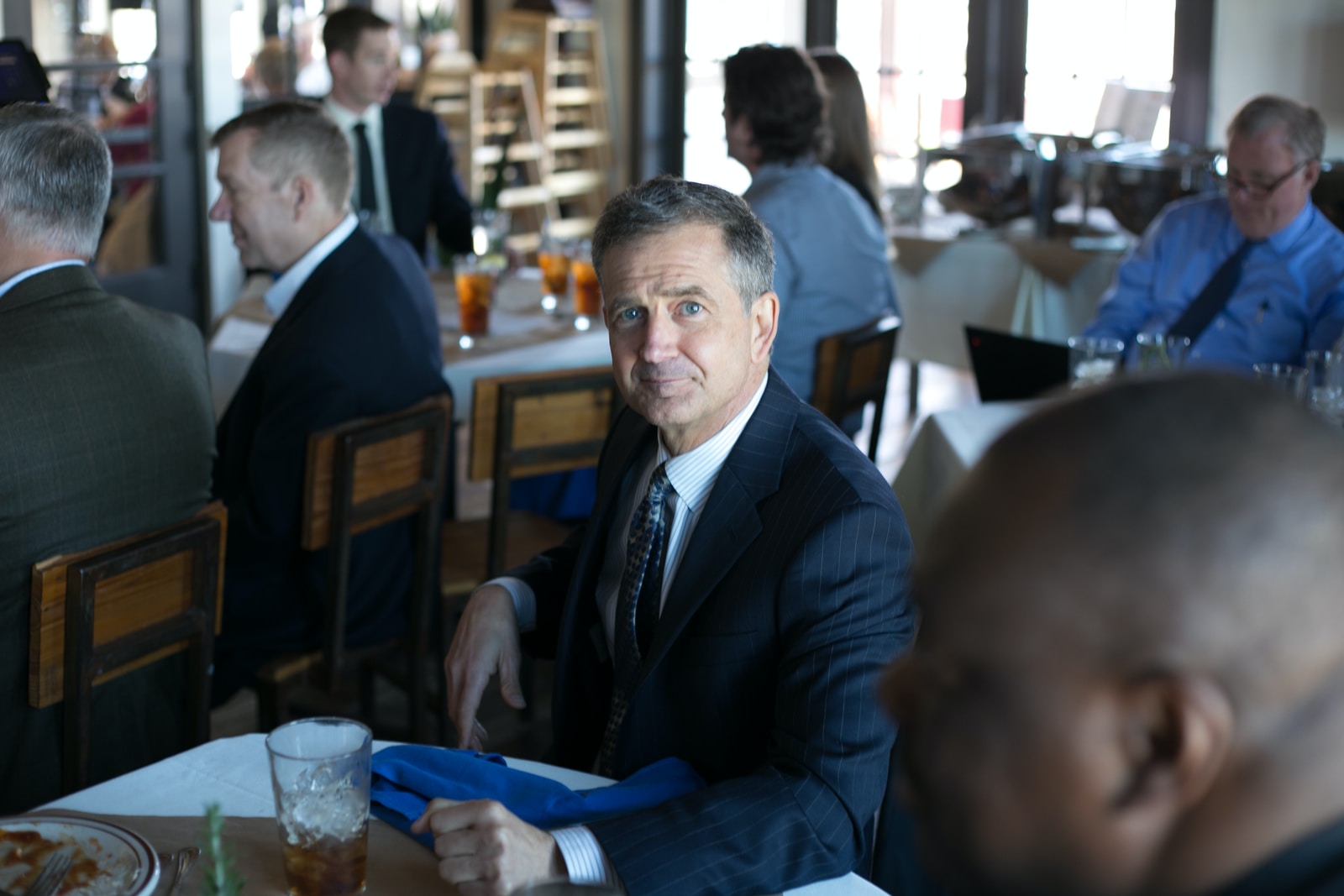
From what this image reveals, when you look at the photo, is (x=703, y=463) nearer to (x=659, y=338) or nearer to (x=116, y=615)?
(x=659, y=338)

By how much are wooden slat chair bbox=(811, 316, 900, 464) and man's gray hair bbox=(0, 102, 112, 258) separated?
1535mm

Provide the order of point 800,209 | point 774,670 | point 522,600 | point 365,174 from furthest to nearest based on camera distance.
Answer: point 365,174 → point 800,209 → point 522,600 → point 774,670

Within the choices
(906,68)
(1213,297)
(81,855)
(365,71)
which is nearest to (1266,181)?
(1213,297)

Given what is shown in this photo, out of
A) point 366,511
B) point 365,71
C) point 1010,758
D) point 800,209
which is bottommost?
point 366,511

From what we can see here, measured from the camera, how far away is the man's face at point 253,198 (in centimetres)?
278

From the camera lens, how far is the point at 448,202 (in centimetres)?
463

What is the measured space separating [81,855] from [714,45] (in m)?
6.83

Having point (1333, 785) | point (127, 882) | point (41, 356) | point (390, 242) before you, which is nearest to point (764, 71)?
point (390, 242)

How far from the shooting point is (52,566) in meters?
1.68

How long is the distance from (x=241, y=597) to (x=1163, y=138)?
14.8 ft

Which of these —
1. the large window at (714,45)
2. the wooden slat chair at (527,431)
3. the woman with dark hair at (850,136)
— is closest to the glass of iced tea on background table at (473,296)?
the wooden slat chair at (527,431)

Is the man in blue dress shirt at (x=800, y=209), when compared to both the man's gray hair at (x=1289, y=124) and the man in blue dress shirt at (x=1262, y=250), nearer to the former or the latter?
the man in blue dress shirt at (x=1262, y=250)

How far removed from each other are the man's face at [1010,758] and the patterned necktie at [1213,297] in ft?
9.83

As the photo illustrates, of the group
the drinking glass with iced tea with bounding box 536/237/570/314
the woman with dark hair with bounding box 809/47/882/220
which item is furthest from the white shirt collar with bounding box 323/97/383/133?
the woman with dark hair with bounding box 809/47/882/220
